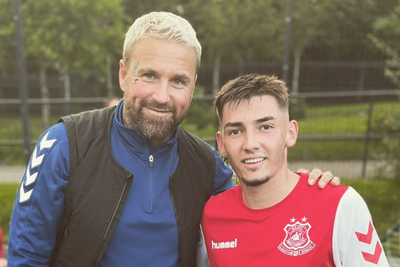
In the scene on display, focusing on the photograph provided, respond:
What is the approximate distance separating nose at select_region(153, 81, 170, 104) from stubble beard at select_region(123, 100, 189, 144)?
0.10 ft

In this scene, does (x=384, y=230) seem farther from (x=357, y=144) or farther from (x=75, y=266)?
(x=75, y=266)

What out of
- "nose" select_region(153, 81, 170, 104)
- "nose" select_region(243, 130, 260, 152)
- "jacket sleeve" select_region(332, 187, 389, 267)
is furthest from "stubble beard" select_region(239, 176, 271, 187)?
"nose" select_region(153, 81, 170, 104)

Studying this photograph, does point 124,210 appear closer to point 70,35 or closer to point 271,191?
point 271,191

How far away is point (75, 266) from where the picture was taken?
77.4 inches

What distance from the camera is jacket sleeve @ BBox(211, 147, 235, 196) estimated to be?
2377 millimetres

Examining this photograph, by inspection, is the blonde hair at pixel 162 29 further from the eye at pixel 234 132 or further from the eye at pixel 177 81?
the eye at pixel 234 132

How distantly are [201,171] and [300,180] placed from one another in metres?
0.51

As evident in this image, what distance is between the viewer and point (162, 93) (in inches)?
75.7

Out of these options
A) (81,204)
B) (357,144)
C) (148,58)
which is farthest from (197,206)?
(357,144)

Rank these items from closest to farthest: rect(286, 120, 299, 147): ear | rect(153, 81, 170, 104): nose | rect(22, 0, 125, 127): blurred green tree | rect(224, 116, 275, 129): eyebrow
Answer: rect(153, 81, 170, 104): nose, rect(224, 116, 275, 129): eyebrow, rect(286, 120, 299, 147): ear, rect(22, 0, 125, 127): blurred green tree

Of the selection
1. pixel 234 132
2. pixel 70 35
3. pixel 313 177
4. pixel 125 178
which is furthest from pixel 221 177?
pixel 70 35

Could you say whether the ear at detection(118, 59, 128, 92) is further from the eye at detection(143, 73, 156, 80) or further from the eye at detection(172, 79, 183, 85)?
the eye at detection(172, 79, 183, 85)

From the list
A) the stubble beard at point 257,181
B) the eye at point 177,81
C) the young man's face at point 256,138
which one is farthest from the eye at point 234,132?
the eye at point 177,81

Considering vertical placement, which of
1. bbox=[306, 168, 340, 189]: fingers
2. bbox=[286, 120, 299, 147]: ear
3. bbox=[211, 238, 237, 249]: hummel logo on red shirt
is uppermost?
bbox=[286, 120, 299, 147]: ear
